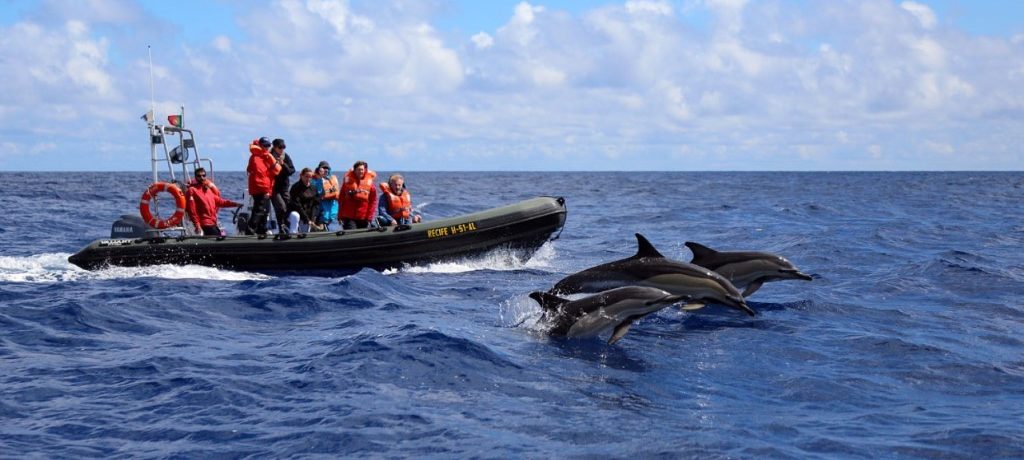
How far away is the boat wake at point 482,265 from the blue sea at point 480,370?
730mm

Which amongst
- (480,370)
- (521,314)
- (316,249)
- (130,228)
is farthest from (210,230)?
(480,370)

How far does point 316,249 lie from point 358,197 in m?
1.59

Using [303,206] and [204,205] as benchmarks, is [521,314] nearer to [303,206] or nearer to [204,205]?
[303,206]

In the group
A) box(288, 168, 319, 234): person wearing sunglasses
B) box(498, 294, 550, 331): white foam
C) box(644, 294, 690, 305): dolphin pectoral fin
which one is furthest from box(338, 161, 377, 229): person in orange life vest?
box(644, 294, 690, 305): dolphin pectoral fin

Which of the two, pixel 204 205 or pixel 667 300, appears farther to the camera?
pixel 204 205

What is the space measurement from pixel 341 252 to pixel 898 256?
36.9 feet

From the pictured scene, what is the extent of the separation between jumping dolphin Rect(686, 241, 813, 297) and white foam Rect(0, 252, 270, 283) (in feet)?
25.0

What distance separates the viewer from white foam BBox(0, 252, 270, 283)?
15.7 metres

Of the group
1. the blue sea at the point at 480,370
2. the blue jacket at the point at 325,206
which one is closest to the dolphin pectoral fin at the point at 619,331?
the blue sea at the point at 480,370

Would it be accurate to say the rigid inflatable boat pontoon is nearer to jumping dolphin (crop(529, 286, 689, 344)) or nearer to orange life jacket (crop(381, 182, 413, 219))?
orange life jacket (crop(381, 182, 413, 219))

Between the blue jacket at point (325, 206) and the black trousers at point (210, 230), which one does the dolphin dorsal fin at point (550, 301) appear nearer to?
the blue jacket at point (325, 206)

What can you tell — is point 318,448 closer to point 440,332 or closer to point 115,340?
point 440,332

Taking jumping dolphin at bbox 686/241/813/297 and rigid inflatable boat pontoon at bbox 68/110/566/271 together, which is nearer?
jumping dolphin at bbox 686/241/813/297

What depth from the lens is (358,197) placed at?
57.8 ft
